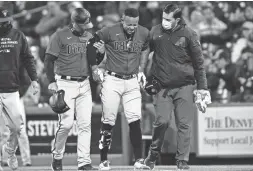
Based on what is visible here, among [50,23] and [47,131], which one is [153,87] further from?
[50,23]

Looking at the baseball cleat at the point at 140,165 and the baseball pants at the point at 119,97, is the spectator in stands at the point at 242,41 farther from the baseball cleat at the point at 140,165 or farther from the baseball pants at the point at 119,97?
the baseball cleat at the point at 140,165

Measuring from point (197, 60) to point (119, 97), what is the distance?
3.77ft

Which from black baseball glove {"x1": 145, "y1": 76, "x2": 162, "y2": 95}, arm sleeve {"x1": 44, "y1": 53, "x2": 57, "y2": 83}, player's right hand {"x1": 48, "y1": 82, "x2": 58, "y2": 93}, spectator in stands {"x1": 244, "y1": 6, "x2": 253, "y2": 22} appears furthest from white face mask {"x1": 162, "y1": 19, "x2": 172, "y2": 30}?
spectator in stands {"x1": 244, "y1": 6, "x2": 253, "y2": 22}

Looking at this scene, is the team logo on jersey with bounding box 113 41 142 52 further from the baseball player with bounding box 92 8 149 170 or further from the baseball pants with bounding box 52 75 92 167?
the baseball pants with bounding box 52 75 92 167

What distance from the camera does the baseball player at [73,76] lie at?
350 inches

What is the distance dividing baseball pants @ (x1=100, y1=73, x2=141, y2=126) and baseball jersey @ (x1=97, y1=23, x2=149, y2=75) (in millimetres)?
140

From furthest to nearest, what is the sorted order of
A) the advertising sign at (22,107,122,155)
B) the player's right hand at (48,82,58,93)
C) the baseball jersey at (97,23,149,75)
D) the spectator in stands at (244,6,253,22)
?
the spectator in stands at (244,6,253,22) < the advertising sign at (22,107,122,155) < the baseball jersey at (97,23,149,75) < the player's right hand at (48,82,58,93)

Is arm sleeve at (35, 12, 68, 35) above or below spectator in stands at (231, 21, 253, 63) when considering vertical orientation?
above

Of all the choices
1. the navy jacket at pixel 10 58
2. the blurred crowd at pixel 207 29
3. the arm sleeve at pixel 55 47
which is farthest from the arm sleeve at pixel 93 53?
the blurred crowd at pixel 207 29

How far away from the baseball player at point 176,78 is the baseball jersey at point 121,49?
0.76 ft

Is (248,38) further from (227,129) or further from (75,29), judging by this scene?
(75,29)

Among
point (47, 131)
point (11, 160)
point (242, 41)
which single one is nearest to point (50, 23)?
point (47, 131)

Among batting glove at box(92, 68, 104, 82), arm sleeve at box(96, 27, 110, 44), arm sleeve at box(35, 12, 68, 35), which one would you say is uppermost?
arm sleeve at box(35, 12, 68, 35)

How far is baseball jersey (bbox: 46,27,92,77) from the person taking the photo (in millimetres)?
8891
